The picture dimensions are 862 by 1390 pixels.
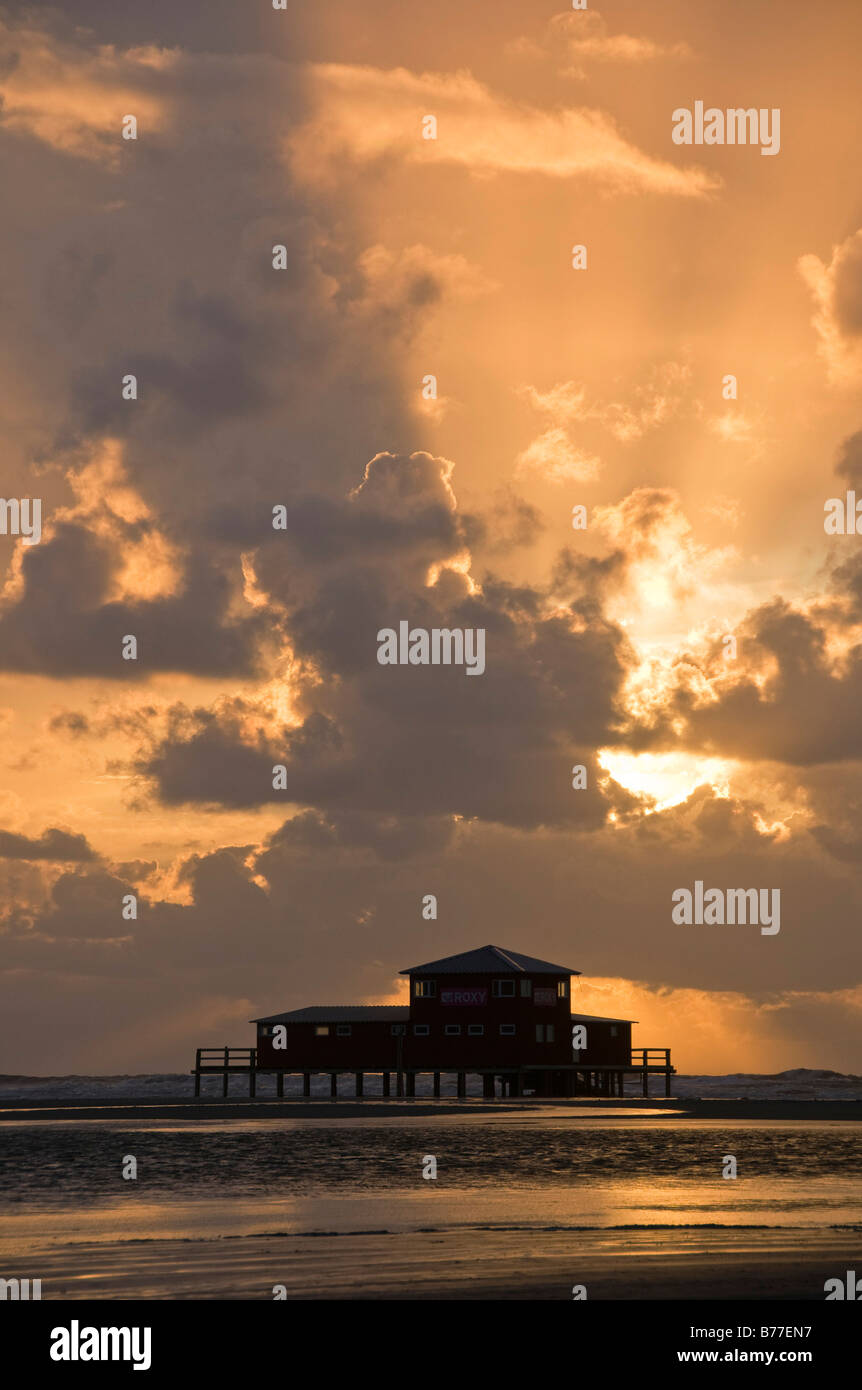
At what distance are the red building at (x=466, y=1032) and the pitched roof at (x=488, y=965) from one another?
6cm

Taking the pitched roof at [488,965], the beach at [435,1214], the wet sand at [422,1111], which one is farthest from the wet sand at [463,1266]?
the pitched roof at [488,965]

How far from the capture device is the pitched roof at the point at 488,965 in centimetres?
8400

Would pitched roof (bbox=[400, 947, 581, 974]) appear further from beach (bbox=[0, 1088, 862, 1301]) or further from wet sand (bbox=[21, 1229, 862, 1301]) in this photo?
wet sand (bbox=[21, 1229, 862, 1301])

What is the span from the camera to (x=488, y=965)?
84.6m

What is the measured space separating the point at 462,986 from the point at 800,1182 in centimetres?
5397

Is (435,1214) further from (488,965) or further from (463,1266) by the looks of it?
(488,965)

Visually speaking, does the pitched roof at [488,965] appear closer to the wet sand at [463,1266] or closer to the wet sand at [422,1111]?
the wet sand at [422,1111]

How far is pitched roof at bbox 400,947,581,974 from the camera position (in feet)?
276
